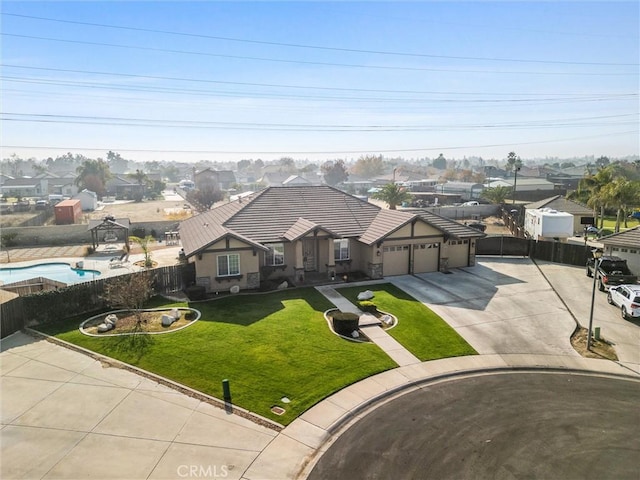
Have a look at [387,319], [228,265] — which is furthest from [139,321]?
[387,319]

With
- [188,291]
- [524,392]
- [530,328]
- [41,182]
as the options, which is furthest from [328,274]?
[41,182]

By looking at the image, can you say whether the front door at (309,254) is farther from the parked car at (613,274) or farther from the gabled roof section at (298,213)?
the parked car at (613,274)

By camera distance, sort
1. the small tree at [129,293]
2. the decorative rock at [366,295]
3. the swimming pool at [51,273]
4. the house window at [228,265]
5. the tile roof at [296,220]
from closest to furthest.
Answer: the small tree at [129,293], the decorative rock at [366,295], the house window at [228,265], the tile roof at [296,220], the swimming pool at [51,273]

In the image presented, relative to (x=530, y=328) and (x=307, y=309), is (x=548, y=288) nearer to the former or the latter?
(x=530, y=328)

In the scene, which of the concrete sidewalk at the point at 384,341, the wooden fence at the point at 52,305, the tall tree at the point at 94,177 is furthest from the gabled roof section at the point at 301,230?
the tall tree at the point at 94,177

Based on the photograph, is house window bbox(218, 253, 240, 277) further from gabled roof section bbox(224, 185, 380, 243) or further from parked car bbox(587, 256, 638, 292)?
parked car bbox(587, 256, 638, 292)

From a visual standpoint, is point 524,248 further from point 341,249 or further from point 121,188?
point 121,188
